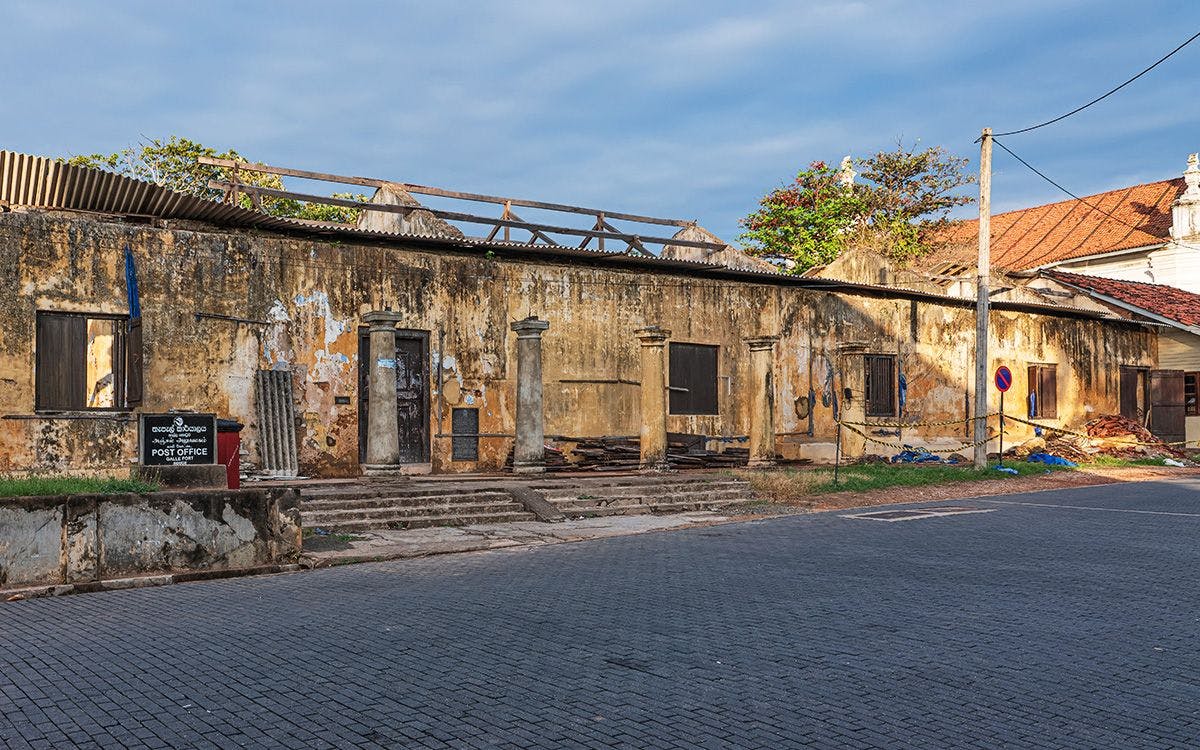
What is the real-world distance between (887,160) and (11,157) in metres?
31.7

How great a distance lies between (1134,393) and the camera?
30.0m

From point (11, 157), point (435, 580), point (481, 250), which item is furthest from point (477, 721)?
point (481, 250)

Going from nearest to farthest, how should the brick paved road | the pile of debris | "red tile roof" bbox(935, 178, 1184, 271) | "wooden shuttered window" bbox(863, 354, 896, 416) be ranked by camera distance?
1. the brick paved road
2. "wooden shuttered window" bbox(863, 354, 896, 416)
3. the pile of debris
4. "red tile roof" bbox(935, 178, 1184, 271)

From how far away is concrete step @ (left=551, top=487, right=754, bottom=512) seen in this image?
46.3 ft

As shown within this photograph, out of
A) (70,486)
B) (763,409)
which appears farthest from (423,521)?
(763,409)

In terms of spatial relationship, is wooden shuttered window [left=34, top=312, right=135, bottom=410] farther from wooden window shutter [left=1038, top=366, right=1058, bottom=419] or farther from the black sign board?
wooden window shutter [left=1038, top=366, right=1058, bottom=419]

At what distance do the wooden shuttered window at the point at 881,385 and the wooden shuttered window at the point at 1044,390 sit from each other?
5473mm

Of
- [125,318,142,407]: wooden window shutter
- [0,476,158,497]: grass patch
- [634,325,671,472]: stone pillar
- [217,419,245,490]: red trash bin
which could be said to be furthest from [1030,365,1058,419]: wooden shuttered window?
[0,476,158,497]: grass patch

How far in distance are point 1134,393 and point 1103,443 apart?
488cm

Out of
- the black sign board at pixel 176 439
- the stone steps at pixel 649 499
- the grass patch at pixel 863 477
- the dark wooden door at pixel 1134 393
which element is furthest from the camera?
the dark wooden door at pixel 1134 393

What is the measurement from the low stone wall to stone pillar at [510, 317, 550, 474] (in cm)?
628

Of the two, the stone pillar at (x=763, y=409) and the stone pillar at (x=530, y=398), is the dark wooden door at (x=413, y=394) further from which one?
the stone pillar at (x=763, y=409)

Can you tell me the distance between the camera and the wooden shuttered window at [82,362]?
13539 mm

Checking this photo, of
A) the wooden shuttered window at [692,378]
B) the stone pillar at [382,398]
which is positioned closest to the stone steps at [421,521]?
the stone pillar at [382,398]
